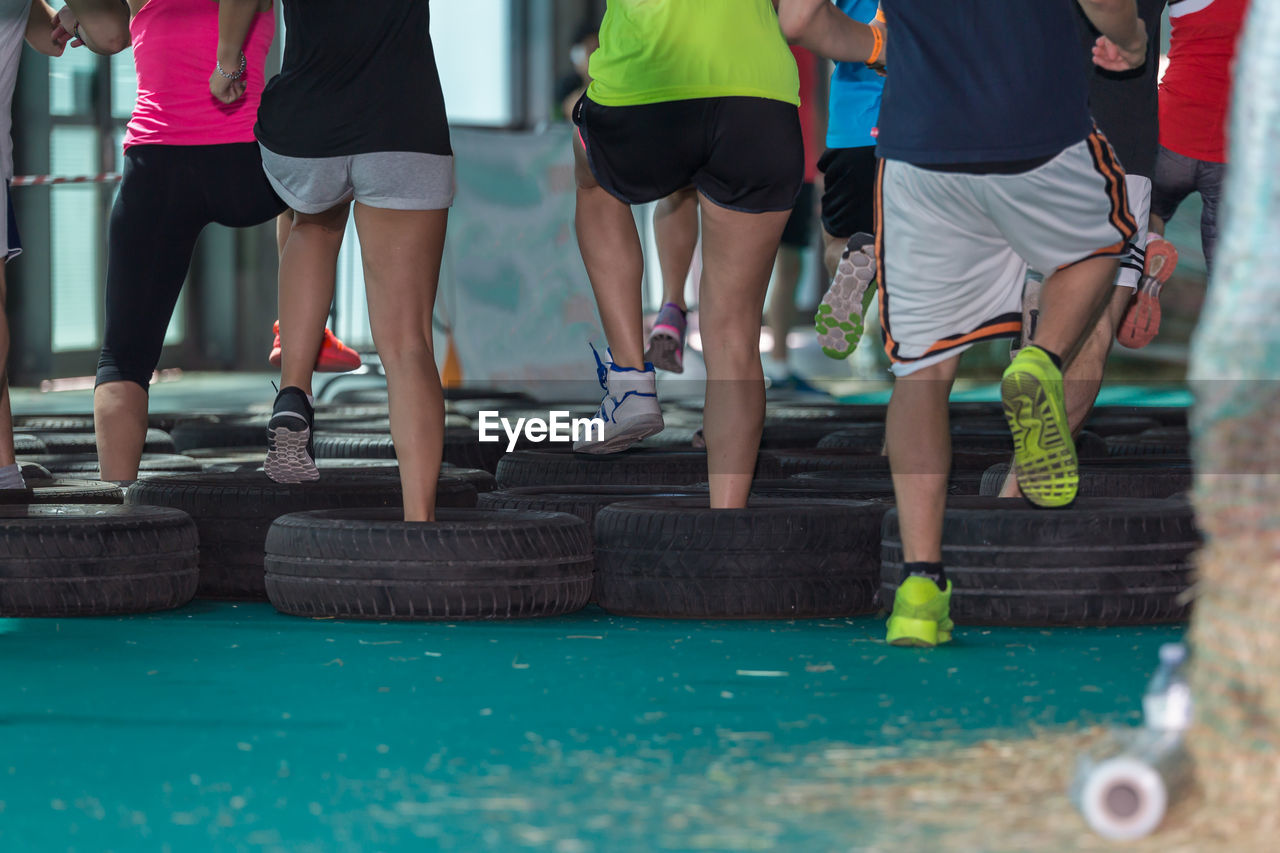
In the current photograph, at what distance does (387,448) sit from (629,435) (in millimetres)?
1741

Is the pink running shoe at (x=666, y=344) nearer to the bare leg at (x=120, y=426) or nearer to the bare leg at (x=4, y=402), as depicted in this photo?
the bare leg at (x=120, y=426)

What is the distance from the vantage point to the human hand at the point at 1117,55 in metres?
3.55

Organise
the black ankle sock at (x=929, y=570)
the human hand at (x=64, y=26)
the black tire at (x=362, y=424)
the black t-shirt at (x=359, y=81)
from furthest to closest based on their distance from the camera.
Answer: the black tire at (x=362, y=424), the human hand at (x=64, y=26), the black t-shirt at (x=359, y=81), the black ankle sock at (x=929, y=570)

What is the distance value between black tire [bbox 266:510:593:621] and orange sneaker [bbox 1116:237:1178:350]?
6.28 feet

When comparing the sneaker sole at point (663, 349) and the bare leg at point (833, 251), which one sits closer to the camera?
the sneaker sole at point (663, 349)

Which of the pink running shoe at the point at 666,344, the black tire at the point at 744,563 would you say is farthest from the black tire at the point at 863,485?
the black tire at the point at 744,563

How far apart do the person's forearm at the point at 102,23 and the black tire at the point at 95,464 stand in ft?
4.01

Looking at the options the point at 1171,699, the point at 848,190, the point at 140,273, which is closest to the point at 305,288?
the point at 140,273

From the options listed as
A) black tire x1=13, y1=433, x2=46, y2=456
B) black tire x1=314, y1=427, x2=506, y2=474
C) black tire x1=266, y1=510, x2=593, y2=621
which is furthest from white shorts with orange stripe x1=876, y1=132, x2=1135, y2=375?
black tire x1=13, y1=433, x2=46, y2=456

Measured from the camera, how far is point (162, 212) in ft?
14.9

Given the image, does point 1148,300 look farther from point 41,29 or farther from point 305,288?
point 41,29

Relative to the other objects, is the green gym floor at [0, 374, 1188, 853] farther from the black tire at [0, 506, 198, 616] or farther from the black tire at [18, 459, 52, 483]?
the black tire at [18, 459, 52, 483]

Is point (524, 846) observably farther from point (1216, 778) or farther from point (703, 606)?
point (703, 606)

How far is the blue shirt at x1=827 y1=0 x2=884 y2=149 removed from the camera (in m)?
5.36
